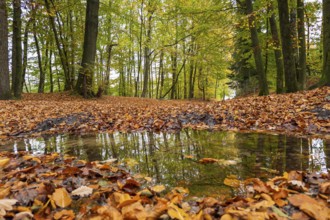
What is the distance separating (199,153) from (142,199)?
48.6 inches

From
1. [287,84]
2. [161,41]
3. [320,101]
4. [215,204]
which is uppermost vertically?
[161,41]

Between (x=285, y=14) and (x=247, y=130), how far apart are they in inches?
221

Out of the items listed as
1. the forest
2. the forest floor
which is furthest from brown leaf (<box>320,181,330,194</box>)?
the forest

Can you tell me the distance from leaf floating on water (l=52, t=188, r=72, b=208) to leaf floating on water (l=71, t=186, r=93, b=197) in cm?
6

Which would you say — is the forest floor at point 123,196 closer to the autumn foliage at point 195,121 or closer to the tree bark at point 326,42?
the autumn foliage at point 195,121

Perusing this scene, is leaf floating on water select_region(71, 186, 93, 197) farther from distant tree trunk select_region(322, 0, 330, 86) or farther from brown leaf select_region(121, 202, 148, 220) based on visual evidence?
distant tree trunk select_region(322, 0, 330, 86)

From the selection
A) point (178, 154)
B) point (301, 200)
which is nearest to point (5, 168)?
point (178, 154)

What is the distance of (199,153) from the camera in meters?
2.62

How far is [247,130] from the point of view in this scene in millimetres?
3887

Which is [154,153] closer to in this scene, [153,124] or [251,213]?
[251,213]

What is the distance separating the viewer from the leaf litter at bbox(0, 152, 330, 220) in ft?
4.29

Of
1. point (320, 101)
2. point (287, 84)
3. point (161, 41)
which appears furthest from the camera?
point (161, 41)

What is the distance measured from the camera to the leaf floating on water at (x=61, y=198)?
1521 millimetres

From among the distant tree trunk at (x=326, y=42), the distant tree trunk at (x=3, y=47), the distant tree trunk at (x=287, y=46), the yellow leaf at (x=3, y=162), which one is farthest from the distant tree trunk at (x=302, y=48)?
the distant tree trunk at (x=3, y=47)
